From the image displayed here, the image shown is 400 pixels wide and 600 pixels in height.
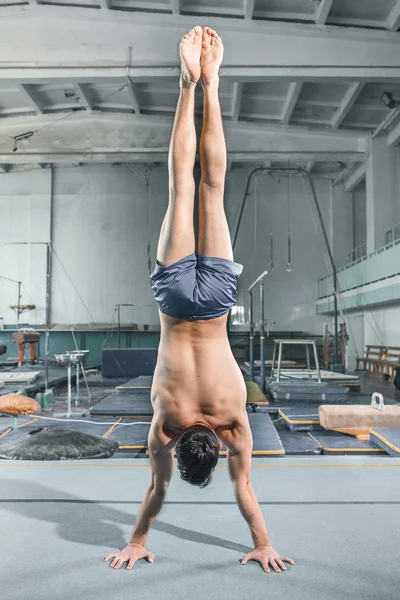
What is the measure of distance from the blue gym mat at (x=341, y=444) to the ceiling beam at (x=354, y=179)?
10703mm

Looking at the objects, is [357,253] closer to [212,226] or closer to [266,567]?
[212,226]

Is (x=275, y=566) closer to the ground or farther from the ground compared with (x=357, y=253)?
closer to the ground

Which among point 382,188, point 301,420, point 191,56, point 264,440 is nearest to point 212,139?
point 191,56

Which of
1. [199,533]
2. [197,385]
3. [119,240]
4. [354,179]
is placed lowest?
[199,533]

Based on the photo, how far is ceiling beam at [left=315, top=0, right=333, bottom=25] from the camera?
7703mm

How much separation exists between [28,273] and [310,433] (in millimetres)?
12456

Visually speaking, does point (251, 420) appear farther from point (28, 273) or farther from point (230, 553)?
point (28, 273)

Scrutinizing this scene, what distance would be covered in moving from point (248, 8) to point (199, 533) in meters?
8.29

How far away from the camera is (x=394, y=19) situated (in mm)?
7887

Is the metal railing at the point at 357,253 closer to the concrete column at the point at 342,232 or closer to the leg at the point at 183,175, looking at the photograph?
the concrete column at the point at 342,232

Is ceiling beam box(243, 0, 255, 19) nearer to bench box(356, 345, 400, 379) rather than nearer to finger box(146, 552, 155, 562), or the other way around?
bench box(356, 345, 400, 379)

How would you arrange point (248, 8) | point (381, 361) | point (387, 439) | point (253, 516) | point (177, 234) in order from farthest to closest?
1. point (381, 361)
2. point (248, 8)
3. point (387, 439)
4. point (177, 234)
5. point (253, 516)

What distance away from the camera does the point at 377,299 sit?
1075 cm

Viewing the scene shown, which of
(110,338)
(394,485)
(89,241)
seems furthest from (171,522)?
(89,241)
